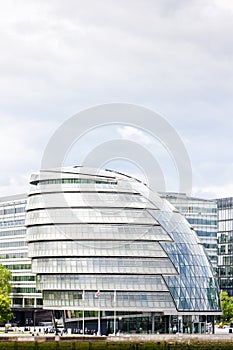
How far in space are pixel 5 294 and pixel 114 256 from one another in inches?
1049

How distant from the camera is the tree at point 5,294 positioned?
128625 millimetres

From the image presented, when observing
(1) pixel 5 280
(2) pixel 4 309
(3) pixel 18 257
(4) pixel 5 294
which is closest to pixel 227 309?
(3) pixel 18 257

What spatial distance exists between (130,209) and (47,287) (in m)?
17.0

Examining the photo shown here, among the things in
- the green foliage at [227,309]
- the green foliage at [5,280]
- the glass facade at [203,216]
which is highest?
the glass facade at [203,216]

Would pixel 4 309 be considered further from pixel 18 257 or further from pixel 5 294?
pixel 18 257

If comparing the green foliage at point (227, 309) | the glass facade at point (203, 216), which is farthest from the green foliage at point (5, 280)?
the glass facade at point (203, 216)

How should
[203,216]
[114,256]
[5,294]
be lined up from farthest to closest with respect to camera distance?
1. [203,216]
2. [5,294]
3. [114,256]

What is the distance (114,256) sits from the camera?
11912 centimetres

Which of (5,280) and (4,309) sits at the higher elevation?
(5,280)

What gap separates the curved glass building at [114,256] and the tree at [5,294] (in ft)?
24.1

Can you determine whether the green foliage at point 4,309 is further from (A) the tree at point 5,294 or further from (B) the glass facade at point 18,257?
(B) the glass facade at point 18,257

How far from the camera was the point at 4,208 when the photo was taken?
A: 156875 millimetres

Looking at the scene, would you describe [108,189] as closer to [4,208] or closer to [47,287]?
[47,287]

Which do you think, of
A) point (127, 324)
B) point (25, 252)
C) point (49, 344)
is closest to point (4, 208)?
point (25, 252)
